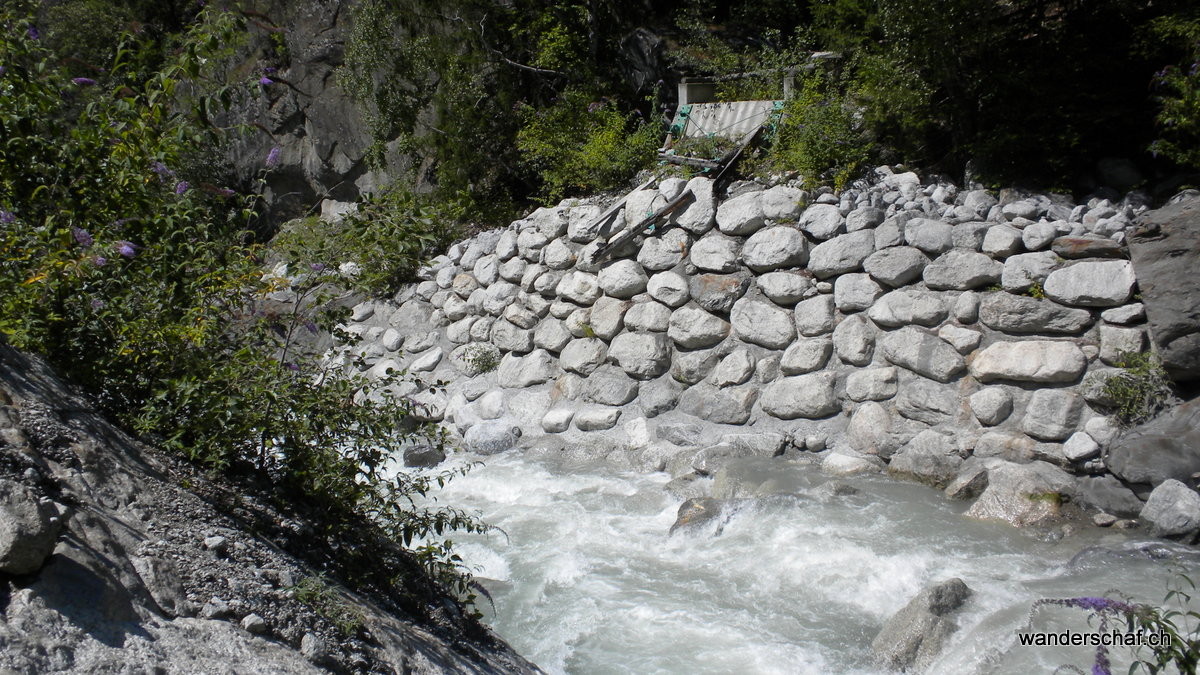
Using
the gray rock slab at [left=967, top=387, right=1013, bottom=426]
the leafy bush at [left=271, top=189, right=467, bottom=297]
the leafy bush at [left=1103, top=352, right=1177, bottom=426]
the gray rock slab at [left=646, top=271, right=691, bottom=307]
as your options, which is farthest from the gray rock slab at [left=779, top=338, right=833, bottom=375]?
the leafy bush at [left=271, top=189, right=467, bottom=297]

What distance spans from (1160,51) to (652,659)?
6186 mm

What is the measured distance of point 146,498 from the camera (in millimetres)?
2441

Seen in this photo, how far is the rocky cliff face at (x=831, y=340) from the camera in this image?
Answer: 18.0 ft

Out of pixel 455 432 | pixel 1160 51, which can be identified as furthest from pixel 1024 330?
pixel 455 432

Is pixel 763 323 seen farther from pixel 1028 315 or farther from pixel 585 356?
pixel 1028 315

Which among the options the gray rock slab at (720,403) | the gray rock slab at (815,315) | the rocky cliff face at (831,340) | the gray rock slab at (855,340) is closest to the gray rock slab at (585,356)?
the rocky cliff face at (831,340)

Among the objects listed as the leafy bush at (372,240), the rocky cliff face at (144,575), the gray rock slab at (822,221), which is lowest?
the gray rock slab at (822,221)

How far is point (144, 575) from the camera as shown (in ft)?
6.97

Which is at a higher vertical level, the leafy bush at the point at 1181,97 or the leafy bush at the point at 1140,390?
the leafy bush at the point at 1181,97

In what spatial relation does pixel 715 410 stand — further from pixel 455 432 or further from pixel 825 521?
pixel 455 432

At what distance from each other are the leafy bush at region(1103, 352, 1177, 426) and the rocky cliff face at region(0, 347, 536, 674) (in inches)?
175

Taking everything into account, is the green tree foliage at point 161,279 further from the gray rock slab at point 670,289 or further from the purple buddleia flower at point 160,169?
the gray rock slab at point 670,289

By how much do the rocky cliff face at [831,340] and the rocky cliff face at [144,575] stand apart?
6.56ft

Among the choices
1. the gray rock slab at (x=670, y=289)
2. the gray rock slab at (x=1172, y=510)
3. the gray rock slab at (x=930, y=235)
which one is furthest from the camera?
the gray rock slab at (x=670, y=289)
